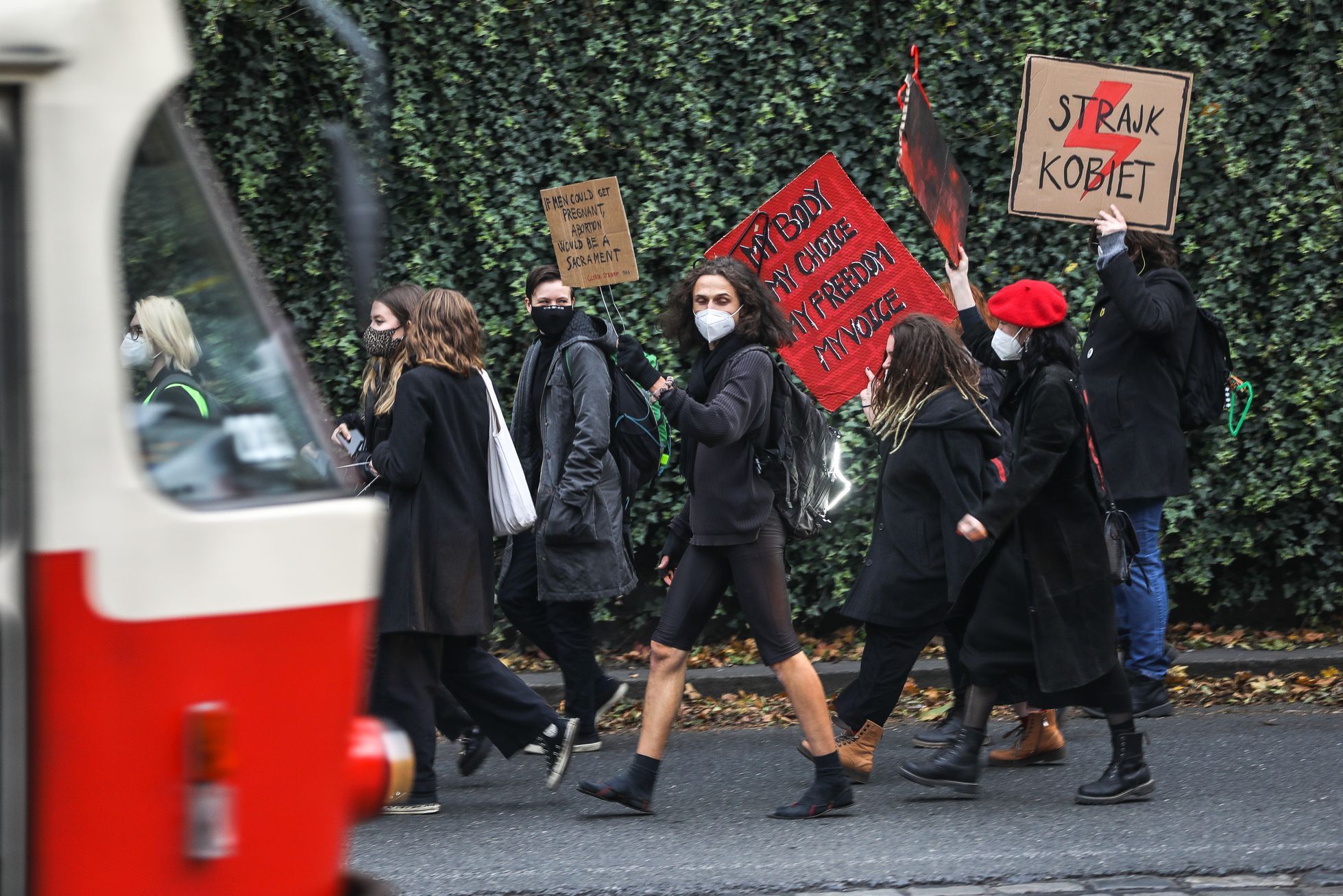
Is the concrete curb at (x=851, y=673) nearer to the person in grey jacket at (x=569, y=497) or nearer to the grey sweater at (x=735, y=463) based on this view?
the person in grey jacket at (x=569, y=497)

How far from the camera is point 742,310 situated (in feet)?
18.5

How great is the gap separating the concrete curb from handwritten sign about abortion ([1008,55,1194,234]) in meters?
2.46

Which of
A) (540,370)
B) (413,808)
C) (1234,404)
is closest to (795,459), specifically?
(540,370)

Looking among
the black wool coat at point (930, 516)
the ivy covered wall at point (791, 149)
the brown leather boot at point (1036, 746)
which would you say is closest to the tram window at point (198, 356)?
the black wool coat at point (930, 516)

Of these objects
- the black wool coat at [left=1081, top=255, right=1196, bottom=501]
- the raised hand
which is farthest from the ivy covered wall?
the raised hand

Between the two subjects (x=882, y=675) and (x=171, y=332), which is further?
(x=882, y=675)

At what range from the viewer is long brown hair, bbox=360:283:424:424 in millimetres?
5883

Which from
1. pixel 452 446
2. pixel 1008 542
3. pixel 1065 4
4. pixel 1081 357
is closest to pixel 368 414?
pixel 452 446

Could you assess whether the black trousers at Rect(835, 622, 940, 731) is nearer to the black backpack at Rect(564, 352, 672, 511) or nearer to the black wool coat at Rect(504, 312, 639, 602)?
the black wool coat at Rect(504, 312, 639, 602)

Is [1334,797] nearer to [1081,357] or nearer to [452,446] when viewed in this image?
[1081,357]

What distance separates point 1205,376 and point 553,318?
3197 mm

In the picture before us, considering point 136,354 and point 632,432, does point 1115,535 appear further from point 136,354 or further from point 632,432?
point 136,354

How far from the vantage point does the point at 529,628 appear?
703 cm

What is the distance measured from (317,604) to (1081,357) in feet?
19.3
